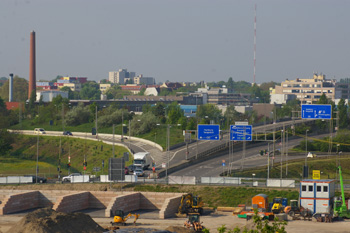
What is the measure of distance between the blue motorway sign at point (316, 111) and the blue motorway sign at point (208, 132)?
1354 centimetres

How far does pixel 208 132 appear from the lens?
9062cm

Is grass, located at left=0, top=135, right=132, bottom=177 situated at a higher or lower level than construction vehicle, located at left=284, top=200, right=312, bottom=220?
higher

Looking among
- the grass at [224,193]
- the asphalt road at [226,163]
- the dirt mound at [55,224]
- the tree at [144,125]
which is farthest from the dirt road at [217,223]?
the tree at [144,125]

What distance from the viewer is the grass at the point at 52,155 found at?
11175cm

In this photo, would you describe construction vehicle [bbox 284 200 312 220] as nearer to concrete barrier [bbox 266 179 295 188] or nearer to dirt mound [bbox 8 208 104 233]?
concrete barrier [bbox 266 179 295 188]

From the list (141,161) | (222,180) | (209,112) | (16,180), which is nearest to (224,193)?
(222,180)

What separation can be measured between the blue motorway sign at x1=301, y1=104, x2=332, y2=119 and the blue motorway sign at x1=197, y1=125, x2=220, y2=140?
44.4 feet

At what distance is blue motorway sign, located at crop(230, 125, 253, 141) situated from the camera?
8725 cm

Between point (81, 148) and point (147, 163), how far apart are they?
3244 centimetres

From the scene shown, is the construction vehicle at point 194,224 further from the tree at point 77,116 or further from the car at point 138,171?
the tree at point 77,116

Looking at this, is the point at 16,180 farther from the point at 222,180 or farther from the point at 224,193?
the point at 224,193

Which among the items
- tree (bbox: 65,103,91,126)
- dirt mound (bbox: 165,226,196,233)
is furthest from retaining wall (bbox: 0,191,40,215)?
tree (bbox: 65,103,91,126)

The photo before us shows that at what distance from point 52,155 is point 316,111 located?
209ft

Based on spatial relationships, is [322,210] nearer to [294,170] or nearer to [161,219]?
[161,219]
